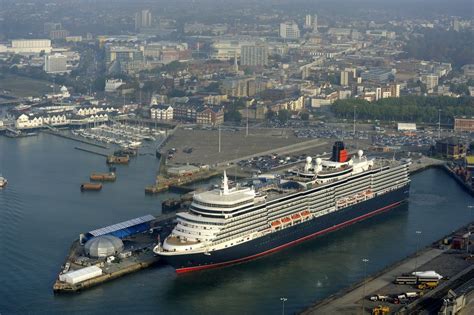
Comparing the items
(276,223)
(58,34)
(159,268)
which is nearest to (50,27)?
(58,34)

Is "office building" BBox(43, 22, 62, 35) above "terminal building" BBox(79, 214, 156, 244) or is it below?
above

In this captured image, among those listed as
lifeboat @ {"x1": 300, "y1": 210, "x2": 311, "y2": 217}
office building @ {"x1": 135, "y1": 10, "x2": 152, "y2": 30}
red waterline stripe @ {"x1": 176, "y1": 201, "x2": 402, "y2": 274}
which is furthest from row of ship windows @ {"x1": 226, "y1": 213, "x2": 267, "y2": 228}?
office building @ {"x1": 135, "y1": 10, "x2": 152, "y2": 30}

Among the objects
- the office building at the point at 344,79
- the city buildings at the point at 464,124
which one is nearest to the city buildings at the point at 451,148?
the city buildings at the point at 464,124

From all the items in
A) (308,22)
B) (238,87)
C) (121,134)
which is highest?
(308,22)

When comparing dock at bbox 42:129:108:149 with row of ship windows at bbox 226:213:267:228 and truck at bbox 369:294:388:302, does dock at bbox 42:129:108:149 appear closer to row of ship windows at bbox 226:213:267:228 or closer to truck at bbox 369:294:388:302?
row of ship windows at bbox 226:213:267:228

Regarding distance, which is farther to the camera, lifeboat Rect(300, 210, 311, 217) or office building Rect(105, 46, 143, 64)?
office building Rect(105, 46, 143, 64)

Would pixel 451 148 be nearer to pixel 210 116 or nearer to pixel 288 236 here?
pixel 210 116
